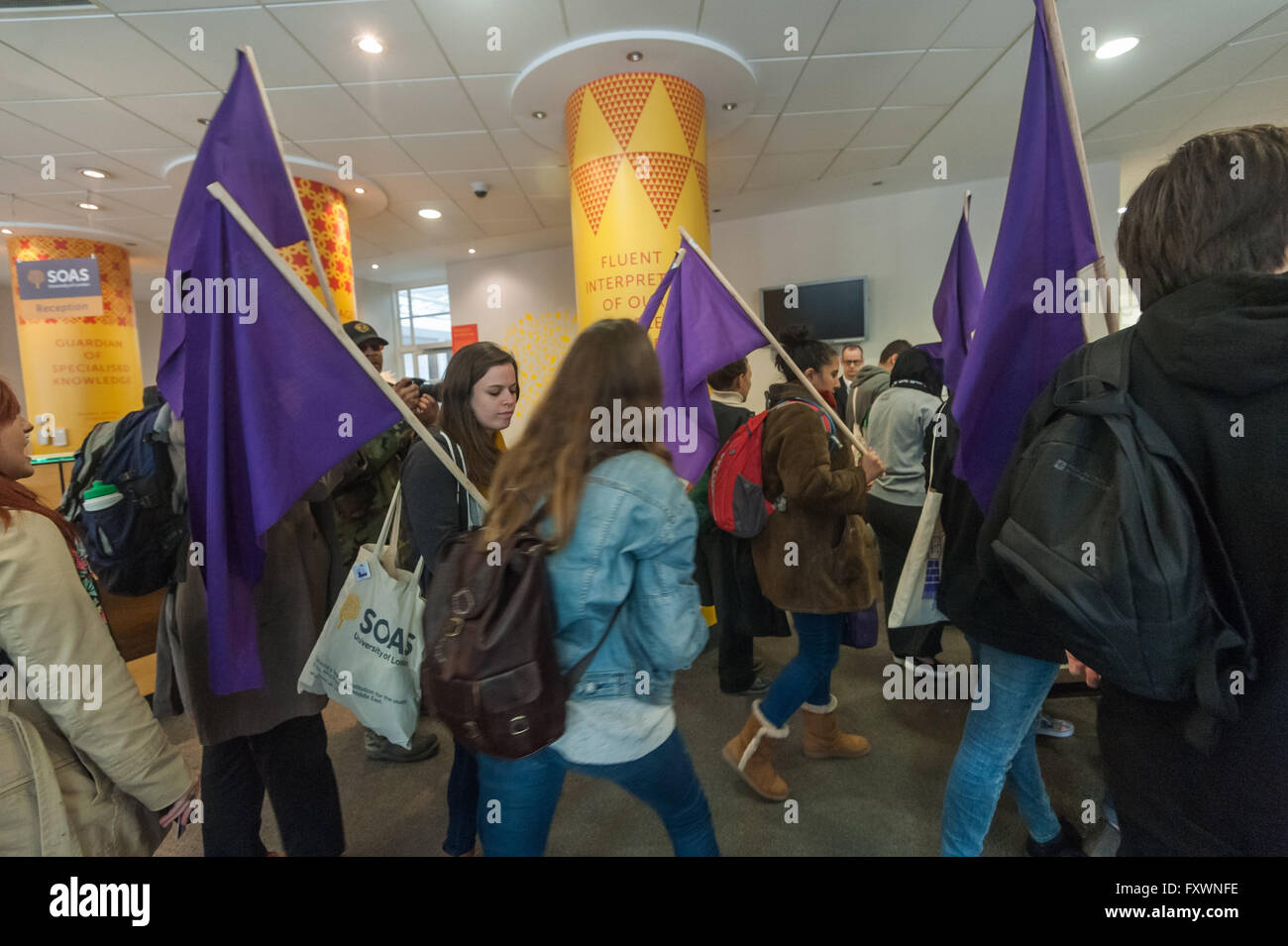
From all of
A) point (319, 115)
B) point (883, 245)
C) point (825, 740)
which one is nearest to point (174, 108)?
point (319, 115)

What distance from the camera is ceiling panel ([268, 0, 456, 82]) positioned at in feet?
9.69

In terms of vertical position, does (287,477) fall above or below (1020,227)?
below

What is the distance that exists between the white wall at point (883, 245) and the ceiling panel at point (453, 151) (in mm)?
2943

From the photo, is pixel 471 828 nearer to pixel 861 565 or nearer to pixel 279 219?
pixel 861 565

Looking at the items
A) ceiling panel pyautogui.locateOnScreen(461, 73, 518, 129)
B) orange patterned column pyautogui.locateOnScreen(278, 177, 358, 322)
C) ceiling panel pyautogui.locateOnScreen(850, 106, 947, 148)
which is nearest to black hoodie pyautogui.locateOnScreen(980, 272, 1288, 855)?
ceiling panel pyautogui.locateOnScreen(461, 73, 518, 129)

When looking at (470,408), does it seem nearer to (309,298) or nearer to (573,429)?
(309,298)

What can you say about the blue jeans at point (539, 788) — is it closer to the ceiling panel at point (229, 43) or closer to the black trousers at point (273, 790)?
the black trousers at point (273, 790)

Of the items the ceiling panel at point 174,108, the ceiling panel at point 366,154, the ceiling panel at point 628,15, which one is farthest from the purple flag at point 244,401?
the ceiling panel at point 366,154

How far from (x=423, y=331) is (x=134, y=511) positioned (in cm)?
1051

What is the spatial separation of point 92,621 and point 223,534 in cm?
24

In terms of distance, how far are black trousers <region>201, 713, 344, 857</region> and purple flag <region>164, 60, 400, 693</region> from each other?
1.21 feet

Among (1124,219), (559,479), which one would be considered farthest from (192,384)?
(1124,219)

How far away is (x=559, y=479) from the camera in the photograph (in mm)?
1080

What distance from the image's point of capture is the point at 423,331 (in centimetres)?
1098
